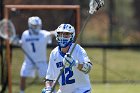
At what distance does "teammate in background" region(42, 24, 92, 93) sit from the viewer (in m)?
8.41

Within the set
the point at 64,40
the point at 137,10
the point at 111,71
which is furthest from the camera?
the point at 137,10

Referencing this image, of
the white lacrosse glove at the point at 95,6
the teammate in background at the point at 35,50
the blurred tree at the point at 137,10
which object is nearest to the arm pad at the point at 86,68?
the white lacrosse glove at the point at 95,6

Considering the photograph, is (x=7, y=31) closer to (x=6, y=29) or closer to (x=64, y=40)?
(x=6, y=29)

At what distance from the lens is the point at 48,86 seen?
337 inches

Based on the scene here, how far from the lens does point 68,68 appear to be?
8.47 m

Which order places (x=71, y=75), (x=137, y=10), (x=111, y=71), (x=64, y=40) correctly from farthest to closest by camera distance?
(x=137, y=10) < (x=111, y=71) < (x=71, y=75) < (x=64, y=40)

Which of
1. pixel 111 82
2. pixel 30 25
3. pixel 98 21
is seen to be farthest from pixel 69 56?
pixel 98 21

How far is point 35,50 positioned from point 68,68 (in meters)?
5.30

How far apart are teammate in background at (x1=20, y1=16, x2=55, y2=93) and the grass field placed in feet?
2.69

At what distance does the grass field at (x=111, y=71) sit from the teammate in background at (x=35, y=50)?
82 cm

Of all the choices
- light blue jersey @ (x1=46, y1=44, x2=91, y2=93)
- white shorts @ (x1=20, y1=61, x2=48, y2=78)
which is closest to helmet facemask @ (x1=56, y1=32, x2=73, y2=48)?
light blue jersey @ (x1=46, y1=44, x2=91, y2=93)

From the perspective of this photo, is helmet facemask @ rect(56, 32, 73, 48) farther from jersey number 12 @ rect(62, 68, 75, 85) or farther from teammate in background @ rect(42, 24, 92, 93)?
jersey number 12 @ rect(62, 68, 75, 85)

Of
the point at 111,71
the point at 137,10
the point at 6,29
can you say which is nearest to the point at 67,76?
the point at 6,29

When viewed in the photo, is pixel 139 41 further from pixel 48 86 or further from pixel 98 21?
pixel 48 86
